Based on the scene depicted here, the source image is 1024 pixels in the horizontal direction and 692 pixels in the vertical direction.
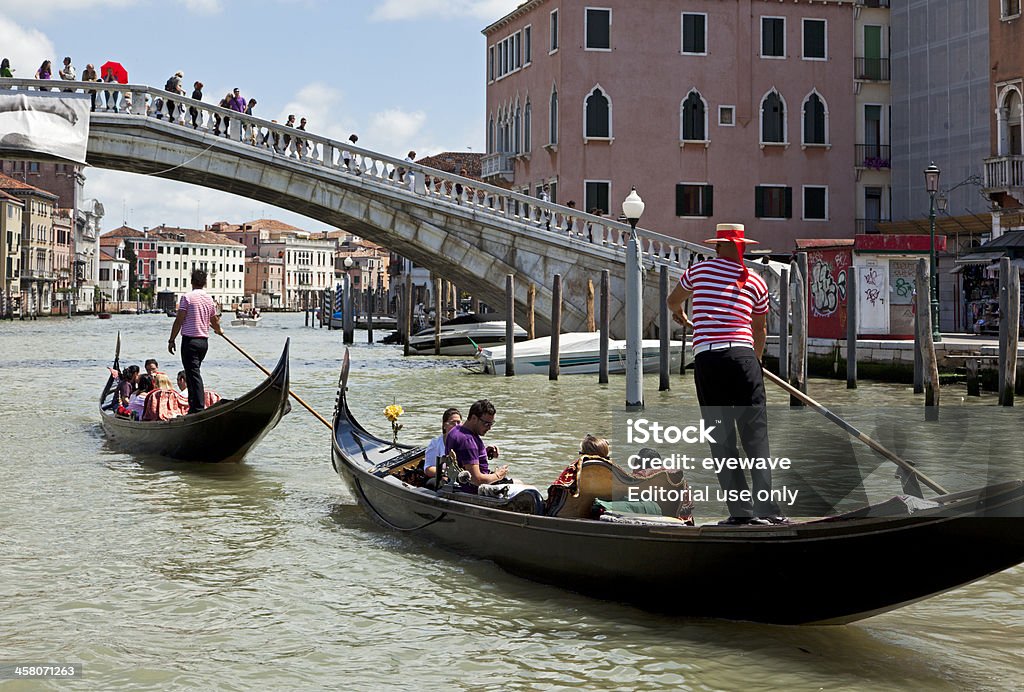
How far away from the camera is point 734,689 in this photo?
386 cm

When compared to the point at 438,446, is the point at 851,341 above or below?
above

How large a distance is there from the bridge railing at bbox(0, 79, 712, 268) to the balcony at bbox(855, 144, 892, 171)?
6191 mm

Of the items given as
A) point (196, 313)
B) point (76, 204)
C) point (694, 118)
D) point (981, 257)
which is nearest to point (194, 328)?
point (196, 313)

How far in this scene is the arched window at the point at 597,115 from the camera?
22.0 meters

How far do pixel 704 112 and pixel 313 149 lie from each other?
320 inches

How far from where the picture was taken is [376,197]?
1727cm

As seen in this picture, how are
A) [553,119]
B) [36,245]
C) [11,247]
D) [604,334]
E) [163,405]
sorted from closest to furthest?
[163,405]
[604,334]
[553,119]
[11,247]
[36,245]

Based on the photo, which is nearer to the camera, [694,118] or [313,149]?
[313,149]

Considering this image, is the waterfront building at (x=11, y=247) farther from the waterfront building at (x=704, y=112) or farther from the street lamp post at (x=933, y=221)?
the street lamp post at (x=933, y=221)

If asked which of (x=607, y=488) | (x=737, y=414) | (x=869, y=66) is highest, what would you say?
(x=869, y=66)

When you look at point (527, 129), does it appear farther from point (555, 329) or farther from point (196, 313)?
point (196, 313)

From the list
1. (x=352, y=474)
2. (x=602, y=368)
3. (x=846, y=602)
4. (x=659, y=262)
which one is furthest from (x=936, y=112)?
(x=846, y=602)

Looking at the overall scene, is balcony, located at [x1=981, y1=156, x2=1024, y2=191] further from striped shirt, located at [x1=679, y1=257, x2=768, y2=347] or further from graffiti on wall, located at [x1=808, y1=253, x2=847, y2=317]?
striped shirt, located at [x1=679, y1=257, x2=768, y2=347]

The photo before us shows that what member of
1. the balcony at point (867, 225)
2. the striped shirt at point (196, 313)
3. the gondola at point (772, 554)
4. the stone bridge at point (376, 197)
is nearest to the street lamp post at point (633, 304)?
the striped shirt at point (196, 313)
